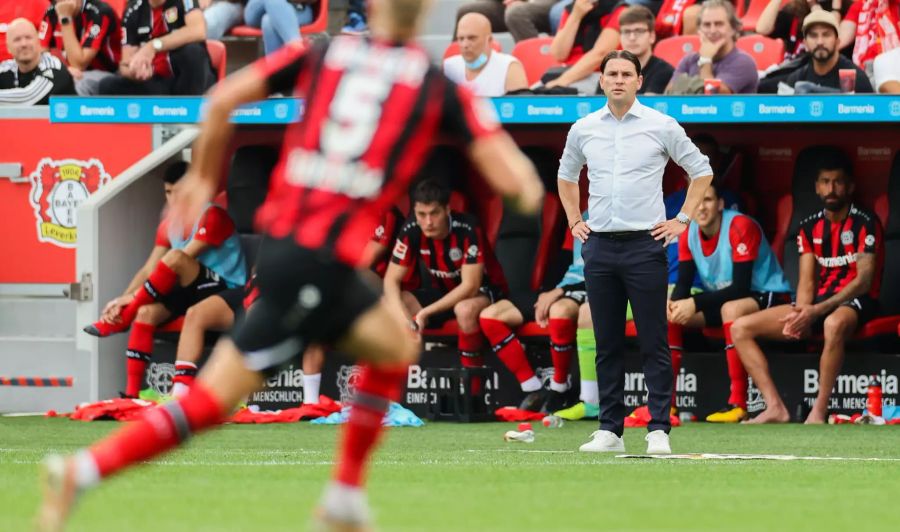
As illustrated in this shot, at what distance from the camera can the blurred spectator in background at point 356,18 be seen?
686 inches

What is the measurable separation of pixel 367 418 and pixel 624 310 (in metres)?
4.64

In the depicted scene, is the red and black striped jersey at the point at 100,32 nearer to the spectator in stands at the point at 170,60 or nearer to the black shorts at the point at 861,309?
the spectator in stands at the point at 170,60

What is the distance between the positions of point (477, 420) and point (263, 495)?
630 centimetres

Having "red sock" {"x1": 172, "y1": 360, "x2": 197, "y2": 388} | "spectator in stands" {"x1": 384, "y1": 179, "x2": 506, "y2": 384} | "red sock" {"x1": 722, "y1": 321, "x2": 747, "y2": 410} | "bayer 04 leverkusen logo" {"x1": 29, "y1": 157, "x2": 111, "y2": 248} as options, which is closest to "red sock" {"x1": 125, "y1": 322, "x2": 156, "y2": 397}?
"red sock" {"x1": 172, "y1": 360, "x2": 197, "y2": 388}

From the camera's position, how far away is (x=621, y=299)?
955 centimetres

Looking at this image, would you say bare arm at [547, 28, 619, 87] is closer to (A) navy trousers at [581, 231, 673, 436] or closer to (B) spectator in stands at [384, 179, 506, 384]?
(B) spectator in stands at [384, 179, 506, 384]

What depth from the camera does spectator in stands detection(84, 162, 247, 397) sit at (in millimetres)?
13406

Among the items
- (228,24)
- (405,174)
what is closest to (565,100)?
(228,24)

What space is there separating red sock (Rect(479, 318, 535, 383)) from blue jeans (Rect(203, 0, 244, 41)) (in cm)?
543

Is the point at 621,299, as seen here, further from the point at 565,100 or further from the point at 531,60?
the point at 531,60

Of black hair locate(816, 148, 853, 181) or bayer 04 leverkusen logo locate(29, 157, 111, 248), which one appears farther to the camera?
bayer 04 leverkusen logo locate(29, 157, 111, 248)

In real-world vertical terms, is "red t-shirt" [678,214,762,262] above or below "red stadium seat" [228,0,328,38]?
below

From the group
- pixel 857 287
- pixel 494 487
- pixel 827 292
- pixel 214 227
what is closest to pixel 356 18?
pixel 214 227

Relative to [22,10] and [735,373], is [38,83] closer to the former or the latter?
[22,10]
